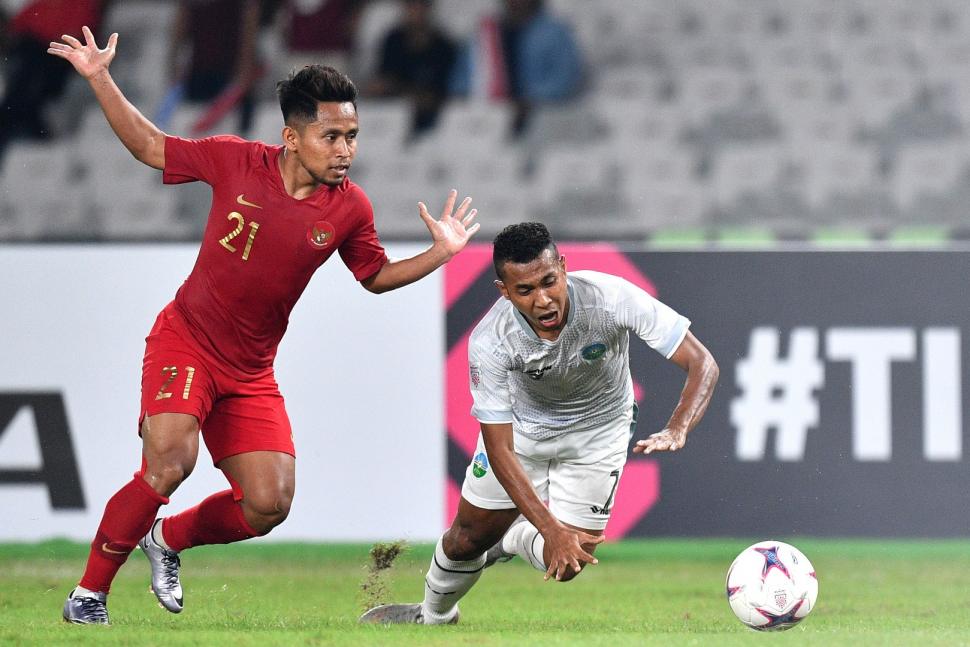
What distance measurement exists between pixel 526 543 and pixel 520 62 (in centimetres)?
691

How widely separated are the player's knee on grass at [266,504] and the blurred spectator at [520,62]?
22.8 feet

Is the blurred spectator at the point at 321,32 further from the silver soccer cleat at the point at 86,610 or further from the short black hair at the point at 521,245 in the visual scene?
the silver soccer cleat at the point at 86,610

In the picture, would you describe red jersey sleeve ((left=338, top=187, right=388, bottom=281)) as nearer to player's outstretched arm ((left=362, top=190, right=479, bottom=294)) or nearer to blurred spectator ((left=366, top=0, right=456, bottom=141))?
player's outstretched arm ((left=362, top=190, right=479, bottom=294))

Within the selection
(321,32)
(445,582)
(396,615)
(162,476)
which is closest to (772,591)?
(445,582)

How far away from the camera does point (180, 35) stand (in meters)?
12.2

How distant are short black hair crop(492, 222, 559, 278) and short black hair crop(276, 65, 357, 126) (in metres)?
0.84

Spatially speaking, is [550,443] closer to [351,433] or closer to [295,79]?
[295,79]

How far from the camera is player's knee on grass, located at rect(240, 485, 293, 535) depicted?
18.4ft

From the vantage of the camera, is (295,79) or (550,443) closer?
(295,79)

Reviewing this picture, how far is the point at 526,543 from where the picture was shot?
6.03 meters

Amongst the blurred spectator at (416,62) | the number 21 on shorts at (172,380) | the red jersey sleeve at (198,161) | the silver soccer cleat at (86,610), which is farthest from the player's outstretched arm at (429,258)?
the blurred spectator at (416,62)

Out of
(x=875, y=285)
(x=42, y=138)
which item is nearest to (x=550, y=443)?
(x=875, y=285)

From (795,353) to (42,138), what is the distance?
702 centimetres

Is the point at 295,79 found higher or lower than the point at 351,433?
higher
